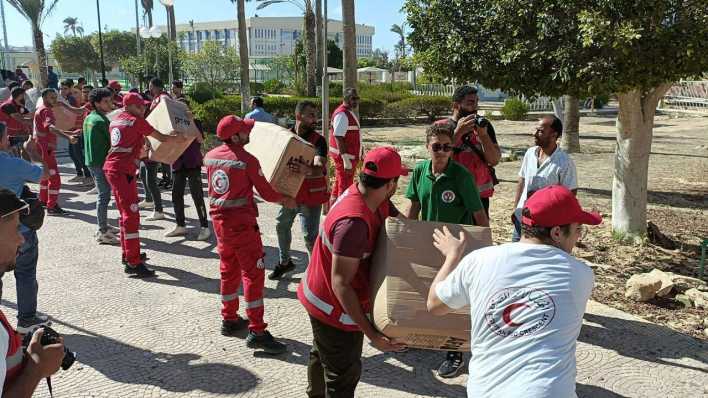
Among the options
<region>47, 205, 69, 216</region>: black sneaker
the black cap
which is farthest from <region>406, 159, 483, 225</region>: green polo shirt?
<region>47, 205, 69, 216</region>: black sneaker

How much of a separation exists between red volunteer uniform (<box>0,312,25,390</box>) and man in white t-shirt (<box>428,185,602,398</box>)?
5.40ft

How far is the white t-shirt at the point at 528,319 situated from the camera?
80.4 inches

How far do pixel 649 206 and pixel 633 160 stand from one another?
292 cm

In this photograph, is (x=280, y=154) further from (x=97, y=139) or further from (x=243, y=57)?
(x=243, y=57)

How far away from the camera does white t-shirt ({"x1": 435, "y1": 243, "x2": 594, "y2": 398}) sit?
80.4 inches

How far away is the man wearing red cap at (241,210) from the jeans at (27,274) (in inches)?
57.6

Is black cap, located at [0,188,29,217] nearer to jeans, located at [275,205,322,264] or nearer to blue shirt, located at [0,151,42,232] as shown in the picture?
blue shirt, located at [0,151,42,232]

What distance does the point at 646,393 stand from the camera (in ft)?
12.8

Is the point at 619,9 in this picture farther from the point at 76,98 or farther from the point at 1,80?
the point at 1,80

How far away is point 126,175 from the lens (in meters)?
6.19

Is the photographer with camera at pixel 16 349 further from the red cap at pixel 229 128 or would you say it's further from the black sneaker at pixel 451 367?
the black sneaker at pixel 451 367

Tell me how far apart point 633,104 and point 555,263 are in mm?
5435

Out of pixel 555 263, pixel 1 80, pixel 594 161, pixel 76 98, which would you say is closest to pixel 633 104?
pixel 555 263

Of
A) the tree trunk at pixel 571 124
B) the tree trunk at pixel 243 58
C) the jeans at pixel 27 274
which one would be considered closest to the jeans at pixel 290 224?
the jeans at pixel 27 274
